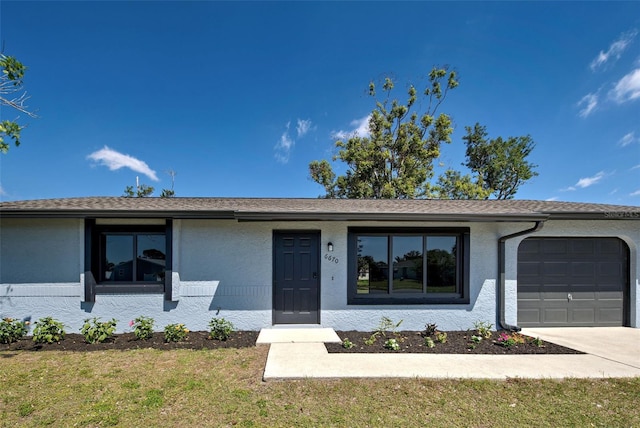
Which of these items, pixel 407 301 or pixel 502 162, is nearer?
pixel 407 301

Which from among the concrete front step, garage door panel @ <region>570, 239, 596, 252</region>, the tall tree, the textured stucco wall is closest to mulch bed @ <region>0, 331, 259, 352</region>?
the concrete front step

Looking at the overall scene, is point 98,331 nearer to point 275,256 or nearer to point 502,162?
point 275,256

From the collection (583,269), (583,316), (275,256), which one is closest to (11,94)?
(275,256)

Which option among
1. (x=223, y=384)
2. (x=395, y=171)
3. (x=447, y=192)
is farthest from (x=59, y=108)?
(x=447, y=192)

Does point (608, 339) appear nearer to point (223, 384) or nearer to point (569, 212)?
point (569, 212)

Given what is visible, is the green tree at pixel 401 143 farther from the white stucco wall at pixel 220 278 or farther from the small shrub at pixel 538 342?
the small shrub at pixel 538 342

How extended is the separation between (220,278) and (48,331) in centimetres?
313

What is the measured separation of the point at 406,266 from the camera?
653cm

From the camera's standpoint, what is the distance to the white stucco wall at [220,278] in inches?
236

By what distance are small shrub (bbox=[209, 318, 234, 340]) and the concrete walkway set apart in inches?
26.9

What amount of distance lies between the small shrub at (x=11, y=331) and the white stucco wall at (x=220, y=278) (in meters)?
0.32

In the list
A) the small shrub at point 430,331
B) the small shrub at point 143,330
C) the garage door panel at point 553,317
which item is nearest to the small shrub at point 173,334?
the small shrub at point 143,330

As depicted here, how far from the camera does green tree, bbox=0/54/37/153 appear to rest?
418cm

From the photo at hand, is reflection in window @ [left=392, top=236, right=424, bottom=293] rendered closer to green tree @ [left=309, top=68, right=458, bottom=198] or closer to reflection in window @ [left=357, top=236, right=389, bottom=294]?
reflection in window @ [left=357, top=236, right=389, bottom=294]
